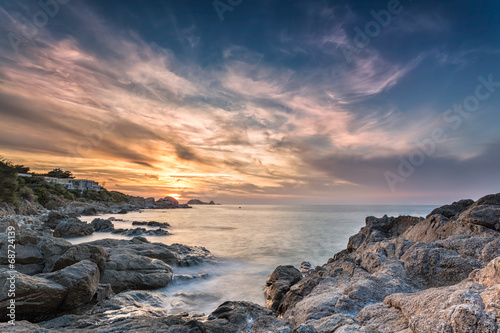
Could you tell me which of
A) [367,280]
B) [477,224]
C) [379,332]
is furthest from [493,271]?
[477,224]

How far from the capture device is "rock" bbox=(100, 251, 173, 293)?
1111 centimetres

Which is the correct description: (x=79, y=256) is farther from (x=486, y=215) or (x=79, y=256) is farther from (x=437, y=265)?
(x=486, y=215)

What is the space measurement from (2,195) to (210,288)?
140 feet

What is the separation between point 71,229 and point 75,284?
25.2 m

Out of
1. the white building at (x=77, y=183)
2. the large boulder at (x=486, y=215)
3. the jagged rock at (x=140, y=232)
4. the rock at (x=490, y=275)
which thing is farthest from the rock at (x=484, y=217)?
the white building at (x=77, y=183)

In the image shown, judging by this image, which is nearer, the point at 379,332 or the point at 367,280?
the point at 379,332

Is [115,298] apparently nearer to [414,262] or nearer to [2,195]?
[414,262]

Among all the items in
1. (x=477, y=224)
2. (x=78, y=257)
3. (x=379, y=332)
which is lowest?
(x=78, y=257)

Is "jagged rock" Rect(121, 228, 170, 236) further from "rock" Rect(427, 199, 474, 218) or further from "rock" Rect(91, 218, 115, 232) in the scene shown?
"rock" Rect(427, 199, 474, 218)

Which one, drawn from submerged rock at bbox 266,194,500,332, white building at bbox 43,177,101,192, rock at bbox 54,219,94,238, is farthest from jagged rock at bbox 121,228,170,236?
white building at bbox 43,177,101,192

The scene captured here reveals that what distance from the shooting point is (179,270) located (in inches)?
643

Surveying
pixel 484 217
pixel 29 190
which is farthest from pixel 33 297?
pixel 29 190

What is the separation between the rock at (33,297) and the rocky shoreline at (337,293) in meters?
0.02

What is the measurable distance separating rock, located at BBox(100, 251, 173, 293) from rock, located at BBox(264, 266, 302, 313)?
566 centimetres
